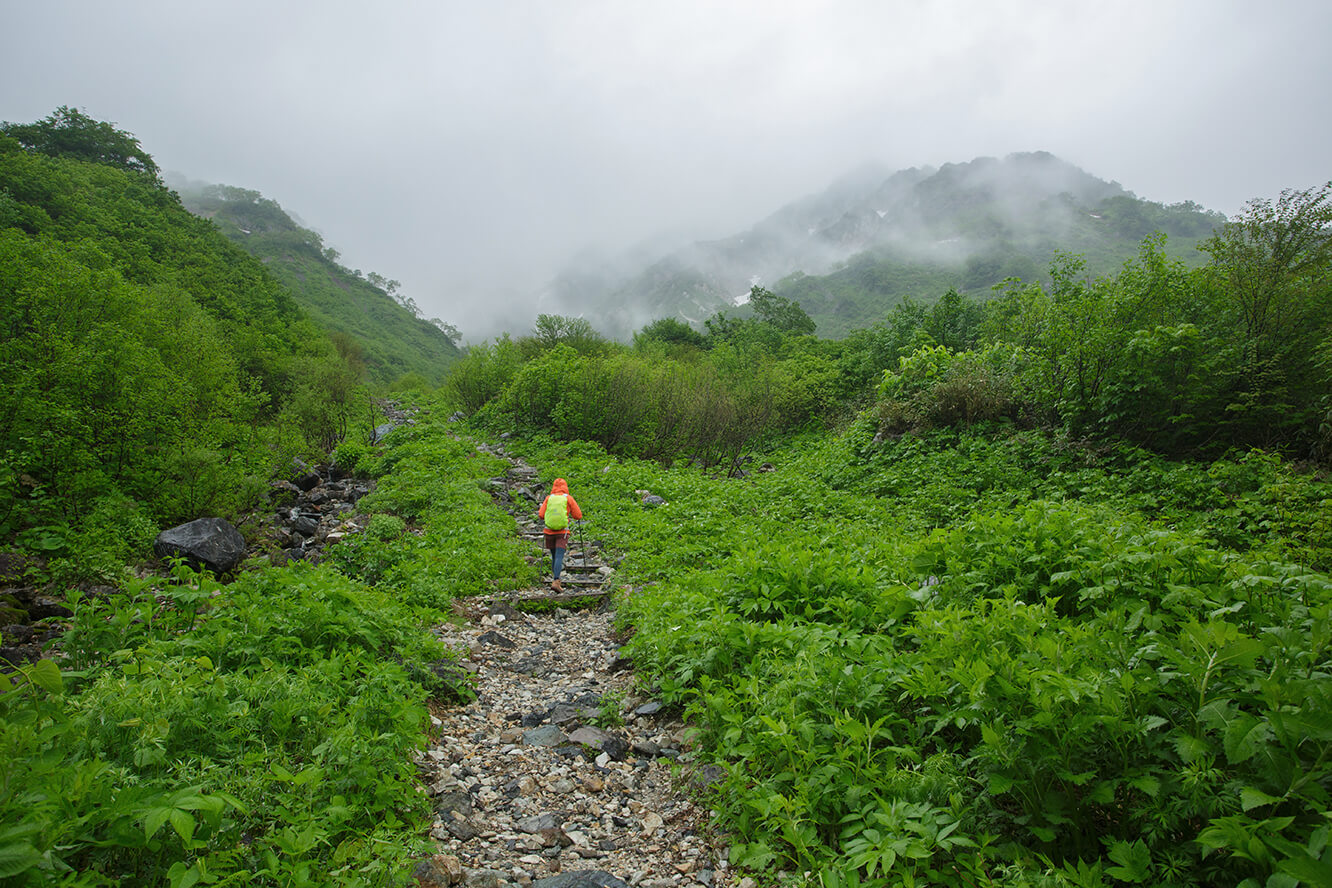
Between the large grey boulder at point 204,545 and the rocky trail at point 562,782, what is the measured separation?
715cm

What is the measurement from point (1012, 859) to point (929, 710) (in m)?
1.09

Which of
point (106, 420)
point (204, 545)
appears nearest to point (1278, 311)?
point (204, 545)

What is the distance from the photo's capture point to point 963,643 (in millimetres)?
3865

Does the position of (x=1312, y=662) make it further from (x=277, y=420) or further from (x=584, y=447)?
(x=277, y=420)

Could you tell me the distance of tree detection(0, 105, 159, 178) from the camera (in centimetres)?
4888

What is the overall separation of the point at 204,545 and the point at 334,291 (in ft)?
343

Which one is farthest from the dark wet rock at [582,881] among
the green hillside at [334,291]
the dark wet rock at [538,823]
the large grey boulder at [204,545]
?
the green hillside at [334,291]

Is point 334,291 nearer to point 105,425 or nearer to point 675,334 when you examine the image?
point 675,334

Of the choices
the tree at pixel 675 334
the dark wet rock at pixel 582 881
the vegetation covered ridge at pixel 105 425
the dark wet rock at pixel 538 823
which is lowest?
the dark wet rock at pixel 538 823

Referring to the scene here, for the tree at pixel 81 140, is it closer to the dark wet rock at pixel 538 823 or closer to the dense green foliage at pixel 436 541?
the dense green foliage at pixel 436 541

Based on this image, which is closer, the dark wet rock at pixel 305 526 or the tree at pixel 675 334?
the dark wet rock at pixel 305 526

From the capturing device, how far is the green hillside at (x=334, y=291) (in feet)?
277

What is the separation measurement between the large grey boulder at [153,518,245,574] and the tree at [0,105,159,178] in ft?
207

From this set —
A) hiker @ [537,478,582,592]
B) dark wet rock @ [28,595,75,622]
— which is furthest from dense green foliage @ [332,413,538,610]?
dark wet rock @ [28,595,75,622]
